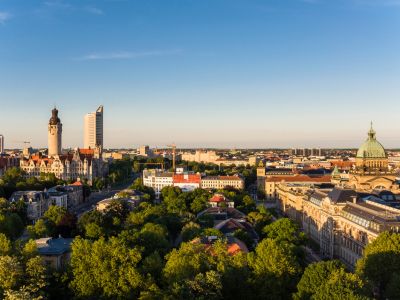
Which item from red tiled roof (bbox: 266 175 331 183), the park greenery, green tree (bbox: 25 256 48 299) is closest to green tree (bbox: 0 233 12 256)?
the park greenery

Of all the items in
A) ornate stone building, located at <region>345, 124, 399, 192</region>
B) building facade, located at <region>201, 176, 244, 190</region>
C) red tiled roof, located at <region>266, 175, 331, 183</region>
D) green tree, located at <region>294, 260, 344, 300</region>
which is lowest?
building facade, located at <region>201, 176, 244, 190</region>

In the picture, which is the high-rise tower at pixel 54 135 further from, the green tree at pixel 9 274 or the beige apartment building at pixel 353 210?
the green tree at pixel 9 274

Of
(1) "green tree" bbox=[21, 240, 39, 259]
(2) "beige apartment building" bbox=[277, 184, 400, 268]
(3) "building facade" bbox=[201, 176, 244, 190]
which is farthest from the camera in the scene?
(3) "building facade" bbox=[201, 176, 244, 190]

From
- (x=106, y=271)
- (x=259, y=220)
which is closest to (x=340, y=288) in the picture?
(x=106, y=271)

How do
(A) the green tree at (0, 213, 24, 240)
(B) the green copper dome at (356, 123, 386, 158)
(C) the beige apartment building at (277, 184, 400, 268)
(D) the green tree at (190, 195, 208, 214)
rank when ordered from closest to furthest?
1. (C) the beige apartment building at (277, 184, 400, 268)
2. (A) the green tree at (0, 213, 24, 240)
3. (D) the green tree at (190, 195, 208, 214)
4. (B) the green copper dome at (356, 123, 386, 158)

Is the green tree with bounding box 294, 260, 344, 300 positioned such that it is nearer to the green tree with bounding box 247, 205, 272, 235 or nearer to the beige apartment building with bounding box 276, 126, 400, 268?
the beige apartment building with bounding box 276, 126, 400, 268

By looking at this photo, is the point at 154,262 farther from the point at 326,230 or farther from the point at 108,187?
the point at 108,187

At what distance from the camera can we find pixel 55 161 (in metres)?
154

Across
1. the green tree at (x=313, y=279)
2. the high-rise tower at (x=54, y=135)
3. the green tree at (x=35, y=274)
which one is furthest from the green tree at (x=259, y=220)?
the high-rise tower at (x=54, y=135)

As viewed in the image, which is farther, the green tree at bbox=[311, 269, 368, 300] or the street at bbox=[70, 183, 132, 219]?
the street at bbox=[70, 183, 132, 219]

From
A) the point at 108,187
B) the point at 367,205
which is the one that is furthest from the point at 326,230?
the point at 108,187

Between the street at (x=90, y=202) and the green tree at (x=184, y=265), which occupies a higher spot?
the green tree at (x=184, y=265)

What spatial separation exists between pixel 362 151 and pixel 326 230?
27715mm

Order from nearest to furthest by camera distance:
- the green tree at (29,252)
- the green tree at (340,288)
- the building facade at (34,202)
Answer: the green tree at (340,288)
the green tree at (29,252)
the building facade at (34,202)
